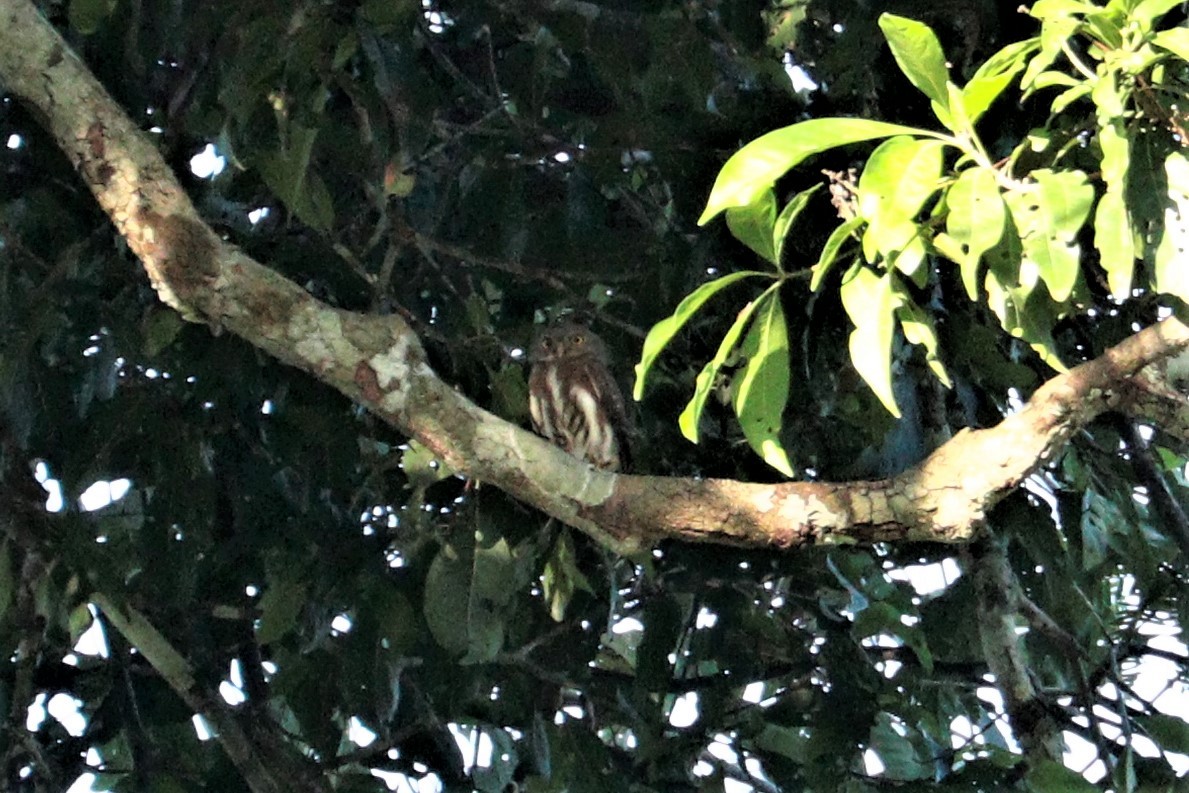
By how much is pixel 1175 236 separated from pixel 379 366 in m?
1.25

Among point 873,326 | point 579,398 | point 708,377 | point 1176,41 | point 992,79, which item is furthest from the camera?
point 579,398

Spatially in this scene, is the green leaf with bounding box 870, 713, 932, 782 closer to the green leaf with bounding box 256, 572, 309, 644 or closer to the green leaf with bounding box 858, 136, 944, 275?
the green leaf with bounding box 256, 572, 309, 644

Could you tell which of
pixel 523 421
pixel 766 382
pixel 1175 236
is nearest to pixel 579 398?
pixel 523 421

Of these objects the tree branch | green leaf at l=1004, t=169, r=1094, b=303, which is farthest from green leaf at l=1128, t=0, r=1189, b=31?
the tree branch

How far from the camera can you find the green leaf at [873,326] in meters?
1.58

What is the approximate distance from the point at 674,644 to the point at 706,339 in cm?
70

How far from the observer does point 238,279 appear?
2.37 m

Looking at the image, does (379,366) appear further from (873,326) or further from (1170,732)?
(1170,732)

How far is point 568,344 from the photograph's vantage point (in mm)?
3760

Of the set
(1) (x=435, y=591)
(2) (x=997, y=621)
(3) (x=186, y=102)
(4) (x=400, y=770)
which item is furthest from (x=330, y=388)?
(2) (x=997, y=621)

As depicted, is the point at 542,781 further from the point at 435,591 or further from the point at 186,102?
the point at 186,102

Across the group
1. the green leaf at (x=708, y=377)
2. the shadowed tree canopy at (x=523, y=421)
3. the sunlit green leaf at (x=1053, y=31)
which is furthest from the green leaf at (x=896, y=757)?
the sunlit green leaf at (x=1053, y=31)

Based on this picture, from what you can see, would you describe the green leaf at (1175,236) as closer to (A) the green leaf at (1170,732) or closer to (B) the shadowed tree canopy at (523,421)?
(B) the shadowed tree canopy at (523,421)

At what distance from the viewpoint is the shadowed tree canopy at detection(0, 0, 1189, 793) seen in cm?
235
